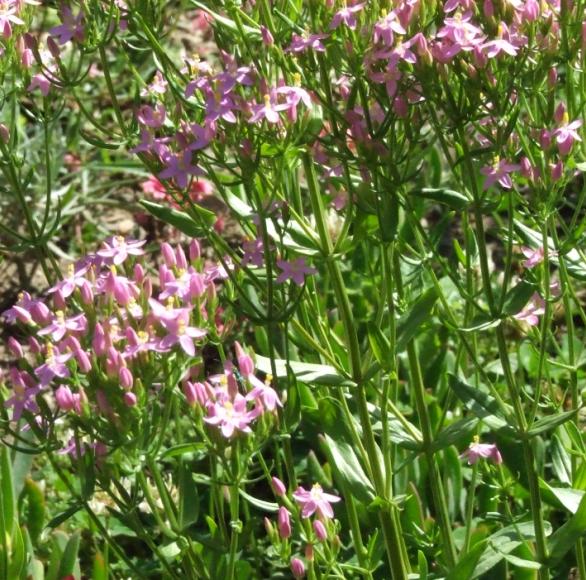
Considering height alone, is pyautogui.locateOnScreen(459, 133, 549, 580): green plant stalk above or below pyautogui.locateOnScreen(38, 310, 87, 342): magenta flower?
below

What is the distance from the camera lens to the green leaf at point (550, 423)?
267cm

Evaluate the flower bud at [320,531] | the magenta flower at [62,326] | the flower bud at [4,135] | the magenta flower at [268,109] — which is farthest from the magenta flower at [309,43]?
the flower bud at [320,531]

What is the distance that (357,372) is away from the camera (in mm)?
2791

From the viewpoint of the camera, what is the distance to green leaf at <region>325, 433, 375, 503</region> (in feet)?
9.50

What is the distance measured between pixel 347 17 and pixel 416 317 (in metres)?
0.81

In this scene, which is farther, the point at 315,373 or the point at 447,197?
the point at 315,373

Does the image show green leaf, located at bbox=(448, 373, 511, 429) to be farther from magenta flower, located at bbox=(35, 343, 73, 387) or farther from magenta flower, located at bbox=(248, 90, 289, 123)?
magenta flower, located at bbox=(35, 343, 73, 387)

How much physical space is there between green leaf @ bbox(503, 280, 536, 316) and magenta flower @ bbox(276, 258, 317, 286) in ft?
1.58

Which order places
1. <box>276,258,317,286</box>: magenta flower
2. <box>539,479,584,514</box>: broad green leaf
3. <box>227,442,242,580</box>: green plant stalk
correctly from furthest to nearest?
1. <box>539,479,584,514</box>: broad green leaf
2. <box>276,258,317,286</box>: magenta flower
3. <box>227,442,242,580</box>: green plant stalk

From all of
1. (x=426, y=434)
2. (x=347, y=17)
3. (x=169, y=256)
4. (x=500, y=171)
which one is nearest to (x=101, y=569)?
(x=426, y=434)

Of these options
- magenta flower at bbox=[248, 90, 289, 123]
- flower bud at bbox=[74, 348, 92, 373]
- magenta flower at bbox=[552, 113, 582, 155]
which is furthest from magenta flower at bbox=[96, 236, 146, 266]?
magenta flower at bbox=[552, 113, 582, 155]

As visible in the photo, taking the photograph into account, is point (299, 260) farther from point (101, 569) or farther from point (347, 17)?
point (101, 569)

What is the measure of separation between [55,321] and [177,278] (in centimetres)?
28

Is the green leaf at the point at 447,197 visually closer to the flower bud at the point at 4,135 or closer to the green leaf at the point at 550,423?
the green leaf at the point at 550,423
